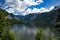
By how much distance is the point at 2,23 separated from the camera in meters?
14.4

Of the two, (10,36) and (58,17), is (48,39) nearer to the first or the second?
(10,36)

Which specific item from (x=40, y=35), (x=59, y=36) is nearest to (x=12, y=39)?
(x=40, y=35)

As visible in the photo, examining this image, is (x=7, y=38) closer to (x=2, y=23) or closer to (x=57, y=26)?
(x=2, y=23)

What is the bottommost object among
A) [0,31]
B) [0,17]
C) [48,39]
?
[48,39]

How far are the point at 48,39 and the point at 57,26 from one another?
33.2ft

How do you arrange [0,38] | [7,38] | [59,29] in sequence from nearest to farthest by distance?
[59,29]
[0,38]
[7,38]

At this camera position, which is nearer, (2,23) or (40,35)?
(2,23)

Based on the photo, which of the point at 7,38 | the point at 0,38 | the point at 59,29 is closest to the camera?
the point at 59,29

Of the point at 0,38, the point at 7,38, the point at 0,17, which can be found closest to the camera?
the point at 0,38

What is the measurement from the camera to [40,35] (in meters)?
17.1

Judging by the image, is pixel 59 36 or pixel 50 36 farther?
pixel 50 36

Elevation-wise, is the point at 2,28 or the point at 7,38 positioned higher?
the point at 2,28

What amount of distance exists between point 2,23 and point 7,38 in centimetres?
229

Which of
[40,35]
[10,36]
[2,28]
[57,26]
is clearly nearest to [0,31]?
[2,28]
